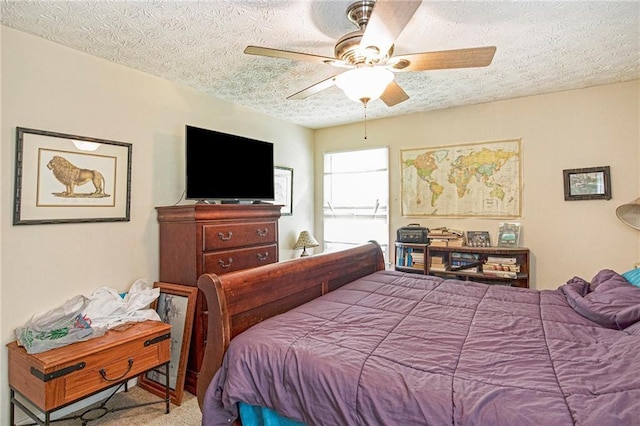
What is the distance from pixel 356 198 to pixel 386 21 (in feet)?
10.6

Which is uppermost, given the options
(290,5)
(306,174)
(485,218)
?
(290,5)

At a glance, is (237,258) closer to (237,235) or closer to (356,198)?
(237,235)

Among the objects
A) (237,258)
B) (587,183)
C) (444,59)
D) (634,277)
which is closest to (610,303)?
(634,277)

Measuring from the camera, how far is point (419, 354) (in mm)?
1379

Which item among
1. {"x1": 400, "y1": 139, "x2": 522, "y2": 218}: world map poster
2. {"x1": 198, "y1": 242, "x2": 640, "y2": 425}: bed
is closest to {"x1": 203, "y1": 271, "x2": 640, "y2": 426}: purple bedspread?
{"x1": 198, "y1": 242, "x2": 640, "y2": 425}: bed

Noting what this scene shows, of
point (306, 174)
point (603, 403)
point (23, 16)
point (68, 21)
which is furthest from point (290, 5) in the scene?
point (306, 174)

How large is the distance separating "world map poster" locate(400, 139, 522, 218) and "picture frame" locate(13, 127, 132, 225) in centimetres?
310

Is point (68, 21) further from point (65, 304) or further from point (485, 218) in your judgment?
point (485, 218)

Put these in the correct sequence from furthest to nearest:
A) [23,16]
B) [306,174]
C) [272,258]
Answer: [306,174]
[272,258]
[23,16]

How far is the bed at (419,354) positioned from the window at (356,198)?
7.38 ft

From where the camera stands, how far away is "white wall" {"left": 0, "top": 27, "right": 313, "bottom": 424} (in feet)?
6.90

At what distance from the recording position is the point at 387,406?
1181mm

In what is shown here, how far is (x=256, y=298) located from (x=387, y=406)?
93 centimetres

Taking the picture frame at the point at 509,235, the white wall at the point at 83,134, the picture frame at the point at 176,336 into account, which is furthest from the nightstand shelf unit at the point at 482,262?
the white wall at the point at 83,134
